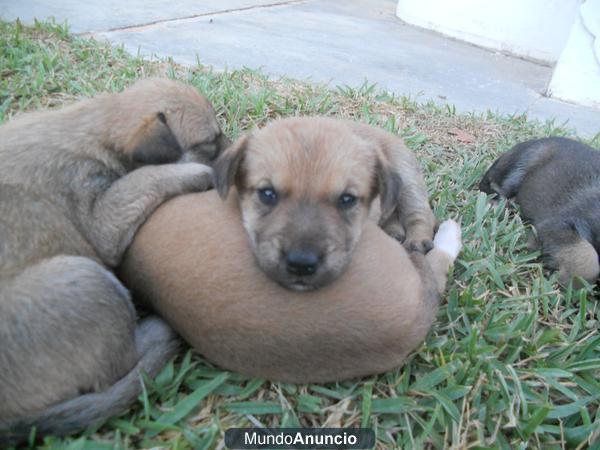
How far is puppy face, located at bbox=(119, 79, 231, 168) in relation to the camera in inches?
146

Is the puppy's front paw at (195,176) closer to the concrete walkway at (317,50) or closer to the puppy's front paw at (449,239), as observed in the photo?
the puppy's front paw at (449,239)

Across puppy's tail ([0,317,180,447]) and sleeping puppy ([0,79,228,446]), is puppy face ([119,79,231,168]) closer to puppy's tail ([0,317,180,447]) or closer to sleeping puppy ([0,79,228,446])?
sleeping puppy ([0,79,228,446])

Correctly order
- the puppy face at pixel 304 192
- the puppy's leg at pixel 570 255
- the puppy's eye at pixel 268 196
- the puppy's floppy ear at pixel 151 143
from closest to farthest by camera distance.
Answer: the puppy face at pixel 304 192 → the puppy's eye at pixel 268 196 → the puppy's floppy ear at pixel 151 143 → the puppy's leg at pixel 570 255

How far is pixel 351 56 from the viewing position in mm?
9961

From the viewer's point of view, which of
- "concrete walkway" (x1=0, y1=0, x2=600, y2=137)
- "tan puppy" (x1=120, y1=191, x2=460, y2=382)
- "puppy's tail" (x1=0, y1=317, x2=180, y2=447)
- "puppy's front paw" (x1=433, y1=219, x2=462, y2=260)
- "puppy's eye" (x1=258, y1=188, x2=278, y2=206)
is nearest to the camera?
"puppy's tail" (x1=0, y1=317, x2=180, y2=447)

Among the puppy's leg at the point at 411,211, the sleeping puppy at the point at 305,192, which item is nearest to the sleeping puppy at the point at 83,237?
the sleeping puppy at the point at 305,192

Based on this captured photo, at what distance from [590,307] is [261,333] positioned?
2695 millimetres

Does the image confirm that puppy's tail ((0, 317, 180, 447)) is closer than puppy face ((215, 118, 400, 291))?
Yes

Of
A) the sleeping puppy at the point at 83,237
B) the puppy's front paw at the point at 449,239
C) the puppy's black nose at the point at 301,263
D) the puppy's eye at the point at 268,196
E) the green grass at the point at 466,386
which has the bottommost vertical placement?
the green grass at the point at 466,386

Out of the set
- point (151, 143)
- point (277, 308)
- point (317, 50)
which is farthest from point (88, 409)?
point (317, 50)

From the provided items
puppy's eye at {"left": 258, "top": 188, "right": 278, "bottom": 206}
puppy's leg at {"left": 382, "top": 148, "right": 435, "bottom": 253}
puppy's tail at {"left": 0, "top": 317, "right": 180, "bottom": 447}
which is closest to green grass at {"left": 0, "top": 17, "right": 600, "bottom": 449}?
puppy's tail at {"left": 0, "top": 317, "right": 180, "bottom": 447}

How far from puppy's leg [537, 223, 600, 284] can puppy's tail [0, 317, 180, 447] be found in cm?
320

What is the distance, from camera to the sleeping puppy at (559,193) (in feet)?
14.0

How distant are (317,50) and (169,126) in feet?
21.7
